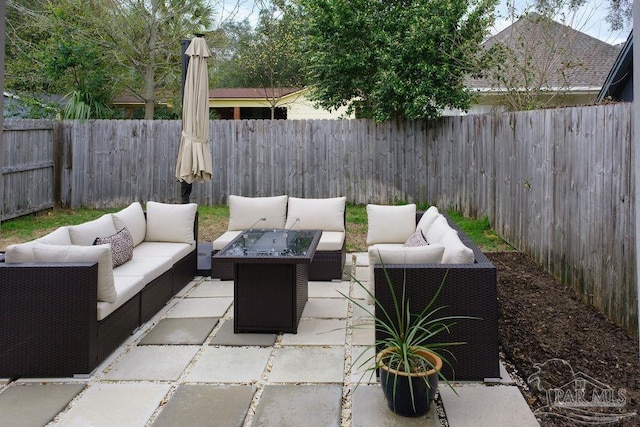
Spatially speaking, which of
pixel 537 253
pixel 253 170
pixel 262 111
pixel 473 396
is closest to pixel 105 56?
pixel 253 170

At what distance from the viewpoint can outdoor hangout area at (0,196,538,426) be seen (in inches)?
110

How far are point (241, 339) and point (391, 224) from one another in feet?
7.20

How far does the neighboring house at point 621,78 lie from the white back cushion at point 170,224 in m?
6.21

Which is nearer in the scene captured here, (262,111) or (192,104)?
(192,104)

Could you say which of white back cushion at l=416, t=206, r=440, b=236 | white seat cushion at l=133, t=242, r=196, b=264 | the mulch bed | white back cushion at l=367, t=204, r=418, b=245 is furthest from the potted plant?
white seat cushion at l=133, t=242, r=196, b=264

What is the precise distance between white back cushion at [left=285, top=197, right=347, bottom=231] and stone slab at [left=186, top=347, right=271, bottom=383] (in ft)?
8.25

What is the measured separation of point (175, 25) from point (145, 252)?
8.83 m

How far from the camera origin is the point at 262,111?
70.9ft

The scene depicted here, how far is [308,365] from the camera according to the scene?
339 cm

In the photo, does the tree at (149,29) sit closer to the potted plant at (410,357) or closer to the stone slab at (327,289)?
the stone slab at (327,289)

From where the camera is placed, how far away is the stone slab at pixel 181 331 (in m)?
3.82

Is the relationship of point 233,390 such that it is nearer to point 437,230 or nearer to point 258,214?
point 437,230

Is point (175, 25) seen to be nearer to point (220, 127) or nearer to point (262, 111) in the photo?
point (220, 127)

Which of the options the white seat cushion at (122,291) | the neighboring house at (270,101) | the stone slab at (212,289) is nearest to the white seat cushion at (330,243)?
the stone slab at (212,289)
